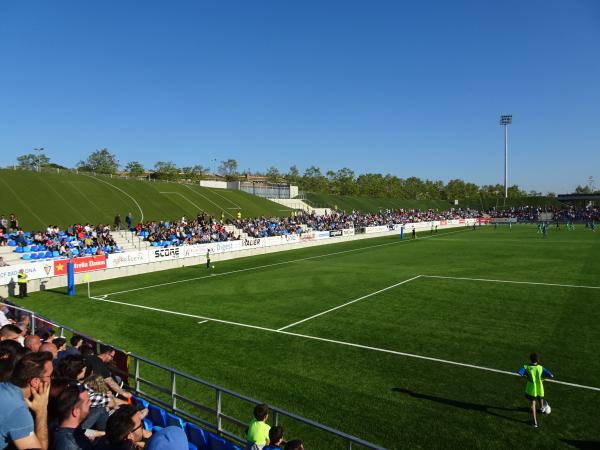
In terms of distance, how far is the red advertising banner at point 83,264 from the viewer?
2491 cm

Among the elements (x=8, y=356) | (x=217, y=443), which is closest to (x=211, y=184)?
(x=217, y=443)

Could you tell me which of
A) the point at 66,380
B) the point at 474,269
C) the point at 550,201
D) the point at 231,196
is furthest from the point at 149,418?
the point at 550,201

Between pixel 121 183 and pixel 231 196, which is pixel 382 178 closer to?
pixel 231 196

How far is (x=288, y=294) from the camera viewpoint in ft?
73.4

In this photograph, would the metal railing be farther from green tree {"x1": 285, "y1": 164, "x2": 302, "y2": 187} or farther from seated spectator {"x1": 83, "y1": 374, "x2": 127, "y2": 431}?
green tree {"x1": 285, "y1": 164, "x2": 302, "y2": 187}

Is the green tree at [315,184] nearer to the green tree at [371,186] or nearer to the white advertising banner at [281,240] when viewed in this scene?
the green tree at [371,186]

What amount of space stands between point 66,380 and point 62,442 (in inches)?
42.0

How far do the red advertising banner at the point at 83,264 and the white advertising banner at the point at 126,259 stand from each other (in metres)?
0.50

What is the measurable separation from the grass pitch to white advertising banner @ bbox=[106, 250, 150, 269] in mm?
1699

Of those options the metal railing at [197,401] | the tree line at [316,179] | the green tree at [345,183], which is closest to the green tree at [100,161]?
the tree line at [316,179]

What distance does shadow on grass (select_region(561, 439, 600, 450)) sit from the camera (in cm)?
802

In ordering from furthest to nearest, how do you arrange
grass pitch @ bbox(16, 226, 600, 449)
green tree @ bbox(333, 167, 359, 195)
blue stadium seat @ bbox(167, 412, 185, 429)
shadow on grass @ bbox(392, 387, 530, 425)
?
green tree @ bbox(333, 167, 359, 195), shadow on grass @ bbox(392, 387, 530, 425), grass pitch @ bbox(16, 226, 600, 449), blue stadium seat @ bbox(167, 412, 185, 429)

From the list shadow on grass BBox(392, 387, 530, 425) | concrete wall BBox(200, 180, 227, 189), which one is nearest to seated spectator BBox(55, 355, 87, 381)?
shadow on grass BBox(392, 387, 530, 425)

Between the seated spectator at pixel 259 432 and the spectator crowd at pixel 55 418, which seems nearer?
the spectator crowd at pixel 55 418
